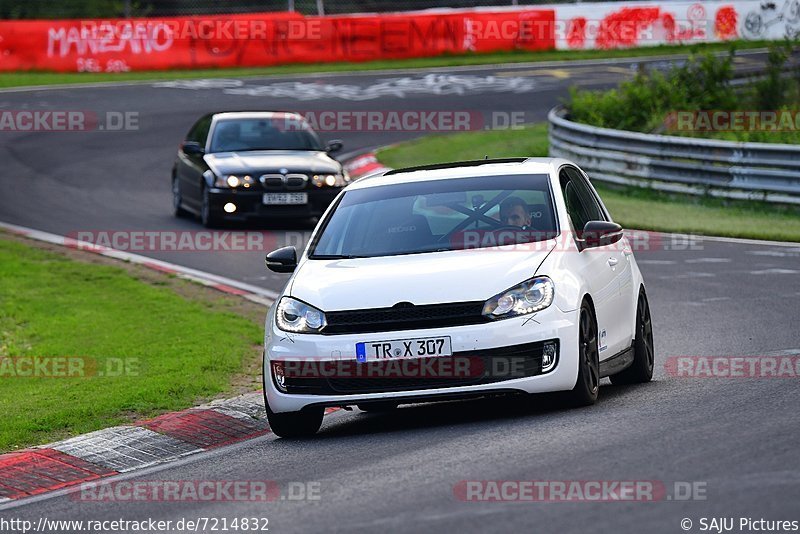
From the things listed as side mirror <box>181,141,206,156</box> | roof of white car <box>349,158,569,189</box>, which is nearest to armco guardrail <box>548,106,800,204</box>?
side mirror <box>181,141,206,156</box>

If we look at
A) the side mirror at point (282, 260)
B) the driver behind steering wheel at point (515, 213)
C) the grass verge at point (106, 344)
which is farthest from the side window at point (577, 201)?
the grass verge at point (106, 344)

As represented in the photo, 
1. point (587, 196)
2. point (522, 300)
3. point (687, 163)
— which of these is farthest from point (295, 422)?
point (687, 163)

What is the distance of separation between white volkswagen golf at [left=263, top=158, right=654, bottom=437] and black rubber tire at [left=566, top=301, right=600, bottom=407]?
0.01m

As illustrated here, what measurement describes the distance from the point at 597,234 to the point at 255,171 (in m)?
11.7

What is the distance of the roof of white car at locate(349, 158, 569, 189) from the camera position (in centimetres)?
1005

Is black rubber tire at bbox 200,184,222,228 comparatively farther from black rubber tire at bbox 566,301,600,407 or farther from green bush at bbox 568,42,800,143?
black rubber tire at bbox 566,301,600,407

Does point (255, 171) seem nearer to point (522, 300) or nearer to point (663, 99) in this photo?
point (663, 99)

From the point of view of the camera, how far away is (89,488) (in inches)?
324

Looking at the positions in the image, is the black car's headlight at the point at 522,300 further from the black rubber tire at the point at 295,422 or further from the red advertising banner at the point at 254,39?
the red advertising banner at the point at 254,39

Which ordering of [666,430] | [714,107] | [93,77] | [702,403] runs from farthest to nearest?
1. [93,77]
2. [714,107]
3. [702,403]
4. [666,430]

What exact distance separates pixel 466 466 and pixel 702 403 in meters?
2.02

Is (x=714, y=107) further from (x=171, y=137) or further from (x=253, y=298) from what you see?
(x=253, y=298)

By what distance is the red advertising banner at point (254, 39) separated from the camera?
39531mm

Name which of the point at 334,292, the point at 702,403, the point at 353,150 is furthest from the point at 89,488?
the point at 353,150
